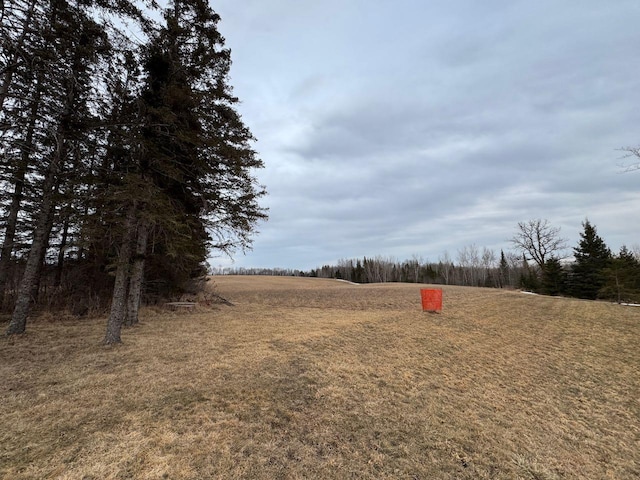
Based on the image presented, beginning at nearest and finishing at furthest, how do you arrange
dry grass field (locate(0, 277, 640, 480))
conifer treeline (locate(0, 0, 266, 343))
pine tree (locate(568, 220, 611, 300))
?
dry grass field (locate(0, 277, 640, 480)) < conifer treeline (locate(0, 0, 266, 343)) < pine tree (locate(568, 220, 611, 300))

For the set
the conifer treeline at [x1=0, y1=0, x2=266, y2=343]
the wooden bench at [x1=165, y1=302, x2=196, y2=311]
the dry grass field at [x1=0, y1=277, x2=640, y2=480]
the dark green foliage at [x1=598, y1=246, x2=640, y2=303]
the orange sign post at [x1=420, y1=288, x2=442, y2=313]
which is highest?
the conifer treeline at [x1=0, y1=0, x2=266, y2=343]

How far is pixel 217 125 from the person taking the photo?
9.10m

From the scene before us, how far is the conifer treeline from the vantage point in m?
6.35

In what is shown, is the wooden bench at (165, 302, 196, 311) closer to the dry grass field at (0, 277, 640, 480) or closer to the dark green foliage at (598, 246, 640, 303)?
the dry grass field at (0, 277, 640, 480)

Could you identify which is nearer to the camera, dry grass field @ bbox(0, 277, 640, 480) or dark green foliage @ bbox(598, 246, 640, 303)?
dry grass field @ bbox(0, 277, 640, 480)

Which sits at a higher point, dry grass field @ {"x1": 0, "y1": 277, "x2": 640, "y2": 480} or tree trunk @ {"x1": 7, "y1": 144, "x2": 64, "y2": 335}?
tree trunk @ {"x1": 7, "y1": 144, "x2": 64, "y2": 335}

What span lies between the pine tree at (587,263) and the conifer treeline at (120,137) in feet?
119

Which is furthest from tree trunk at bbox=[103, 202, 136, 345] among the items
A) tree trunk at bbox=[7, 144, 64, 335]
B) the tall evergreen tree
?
tree trunk at bbox=[7, 144, 64, 335]

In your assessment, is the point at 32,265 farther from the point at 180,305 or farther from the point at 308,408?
the point at 308,408

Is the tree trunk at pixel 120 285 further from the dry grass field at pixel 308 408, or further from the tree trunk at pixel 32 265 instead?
the tree trunk at pixel 32 265

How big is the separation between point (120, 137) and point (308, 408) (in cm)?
756

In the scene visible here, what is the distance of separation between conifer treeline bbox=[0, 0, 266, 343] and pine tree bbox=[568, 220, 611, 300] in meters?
36.3

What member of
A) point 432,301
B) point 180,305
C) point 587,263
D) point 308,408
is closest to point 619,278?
point 587,263

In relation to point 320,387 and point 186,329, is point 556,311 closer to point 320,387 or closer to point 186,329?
point 320,387
